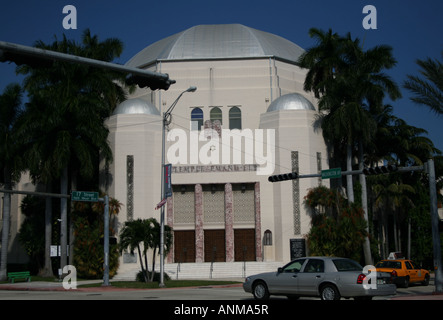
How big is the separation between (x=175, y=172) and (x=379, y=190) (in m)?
17.8

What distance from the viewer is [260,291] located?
65.2 feet

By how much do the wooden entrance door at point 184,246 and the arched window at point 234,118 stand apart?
34.9ft

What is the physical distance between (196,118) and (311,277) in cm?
3461

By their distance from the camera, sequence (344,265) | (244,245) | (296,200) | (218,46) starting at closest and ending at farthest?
1. (344,265)
2. (296,200)
3. (244,245)
4. (218,46)

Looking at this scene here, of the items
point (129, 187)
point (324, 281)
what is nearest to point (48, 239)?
point (129, 187)

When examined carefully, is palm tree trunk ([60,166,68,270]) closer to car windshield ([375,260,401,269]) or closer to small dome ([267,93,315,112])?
small dome ([267,93,315,112])

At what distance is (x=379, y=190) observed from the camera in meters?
49.6

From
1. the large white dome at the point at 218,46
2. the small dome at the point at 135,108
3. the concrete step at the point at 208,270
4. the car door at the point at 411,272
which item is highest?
the large white dome at the point at 218,46

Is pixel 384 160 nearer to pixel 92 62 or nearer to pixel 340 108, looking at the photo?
pixel 340 108

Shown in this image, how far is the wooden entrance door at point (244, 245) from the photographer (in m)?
47.5

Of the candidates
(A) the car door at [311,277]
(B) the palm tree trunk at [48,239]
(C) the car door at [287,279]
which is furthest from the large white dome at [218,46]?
(A) the car door at [311,277]

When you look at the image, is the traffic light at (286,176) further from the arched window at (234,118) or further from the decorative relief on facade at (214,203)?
the arched window at (234,118)

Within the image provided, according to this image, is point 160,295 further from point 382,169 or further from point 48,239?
point 48,239
